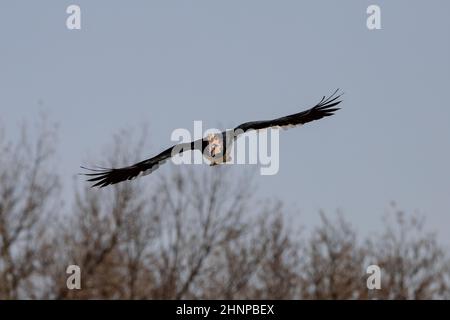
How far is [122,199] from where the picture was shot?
143 feet

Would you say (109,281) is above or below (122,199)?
below

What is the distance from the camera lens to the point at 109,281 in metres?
42.9

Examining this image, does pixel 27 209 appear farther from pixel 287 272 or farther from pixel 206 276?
pixel 287 272

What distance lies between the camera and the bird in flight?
15461 mm

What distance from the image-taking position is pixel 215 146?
50.8 ft

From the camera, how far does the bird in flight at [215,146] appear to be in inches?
609

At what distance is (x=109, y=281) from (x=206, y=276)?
12.8ft

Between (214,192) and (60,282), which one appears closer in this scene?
(60,282)
